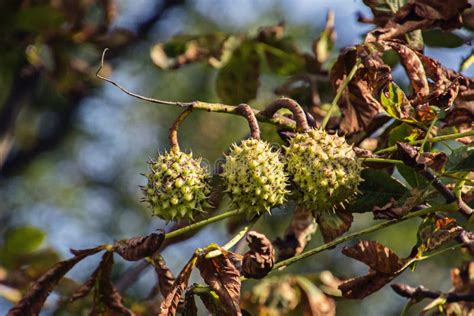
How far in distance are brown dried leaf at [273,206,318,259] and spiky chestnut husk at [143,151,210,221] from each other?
402 mm

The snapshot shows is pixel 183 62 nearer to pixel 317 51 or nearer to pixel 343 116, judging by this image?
pixel 317 51

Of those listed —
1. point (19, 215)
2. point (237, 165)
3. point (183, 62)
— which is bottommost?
point (19, 215)

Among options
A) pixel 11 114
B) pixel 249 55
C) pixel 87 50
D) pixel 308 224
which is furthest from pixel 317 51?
pixel 87 50

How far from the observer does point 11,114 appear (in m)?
3.21

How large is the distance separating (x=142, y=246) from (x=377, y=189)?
557 millimetres

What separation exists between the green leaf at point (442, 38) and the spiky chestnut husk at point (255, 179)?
35.3 inches

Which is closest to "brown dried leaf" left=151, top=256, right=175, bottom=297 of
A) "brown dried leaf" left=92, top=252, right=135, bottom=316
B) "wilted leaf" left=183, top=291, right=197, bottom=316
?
"wilted leaf" left=183, top=291, right=197, bottom=316

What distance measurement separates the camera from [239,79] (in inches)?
106

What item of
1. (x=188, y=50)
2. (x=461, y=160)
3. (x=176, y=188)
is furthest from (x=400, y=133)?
(x=188, y=50)

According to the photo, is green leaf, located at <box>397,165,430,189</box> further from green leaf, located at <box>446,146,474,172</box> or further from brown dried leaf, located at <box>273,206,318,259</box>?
brown dried leaf, located at <box>273,206,318,259</box>

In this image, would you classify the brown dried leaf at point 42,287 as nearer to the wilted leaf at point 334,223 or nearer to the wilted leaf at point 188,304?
the wilted leaf at point 188,304

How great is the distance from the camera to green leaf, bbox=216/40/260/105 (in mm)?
2688

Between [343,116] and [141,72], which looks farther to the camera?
[141,72]

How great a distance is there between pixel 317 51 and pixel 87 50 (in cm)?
296
